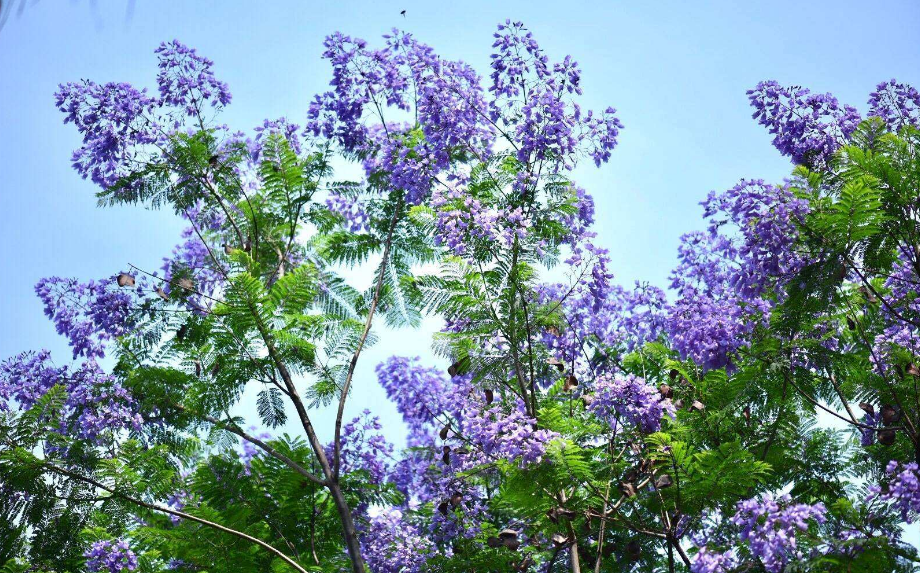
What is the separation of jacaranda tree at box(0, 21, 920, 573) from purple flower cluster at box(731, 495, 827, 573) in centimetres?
2

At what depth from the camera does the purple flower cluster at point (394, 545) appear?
22.8ft

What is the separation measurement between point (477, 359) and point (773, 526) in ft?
7.23

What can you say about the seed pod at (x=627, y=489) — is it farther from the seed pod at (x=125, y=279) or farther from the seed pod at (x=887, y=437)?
the seed pod at (x=125, y=279)

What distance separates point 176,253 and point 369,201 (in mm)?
2350

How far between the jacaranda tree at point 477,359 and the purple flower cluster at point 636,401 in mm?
21

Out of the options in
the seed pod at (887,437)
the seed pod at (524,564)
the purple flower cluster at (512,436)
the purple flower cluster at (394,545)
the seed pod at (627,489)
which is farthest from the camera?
the purple flower cluster at (394,545)

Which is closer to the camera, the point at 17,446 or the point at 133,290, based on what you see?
the point at 17,446

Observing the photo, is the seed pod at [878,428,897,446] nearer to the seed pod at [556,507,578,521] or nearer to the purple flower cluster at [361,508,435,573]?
the seed pod at [556,507,578,521]

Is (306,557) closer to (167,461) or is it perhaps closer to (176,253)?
(167,461)

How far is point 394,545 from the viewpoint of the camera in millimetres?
7191

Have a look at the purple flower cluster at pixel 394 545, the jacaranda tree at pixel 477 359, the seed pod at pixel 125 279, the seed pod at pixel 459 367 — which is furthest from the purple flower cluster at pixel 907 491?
the seed pod at pixel 125 279

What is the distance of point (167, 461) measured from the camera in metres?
7.93

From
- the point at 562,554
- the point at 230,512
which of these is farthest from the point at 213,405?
the point at 562,554

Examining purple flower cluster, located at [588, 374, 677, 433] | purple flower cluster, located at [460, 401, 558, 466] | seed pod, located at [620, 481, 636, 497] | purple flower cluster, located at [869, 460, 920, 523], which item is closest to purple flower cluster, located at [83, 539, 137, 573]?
purple flower cluster, located at [460, 401, 558, 466]
